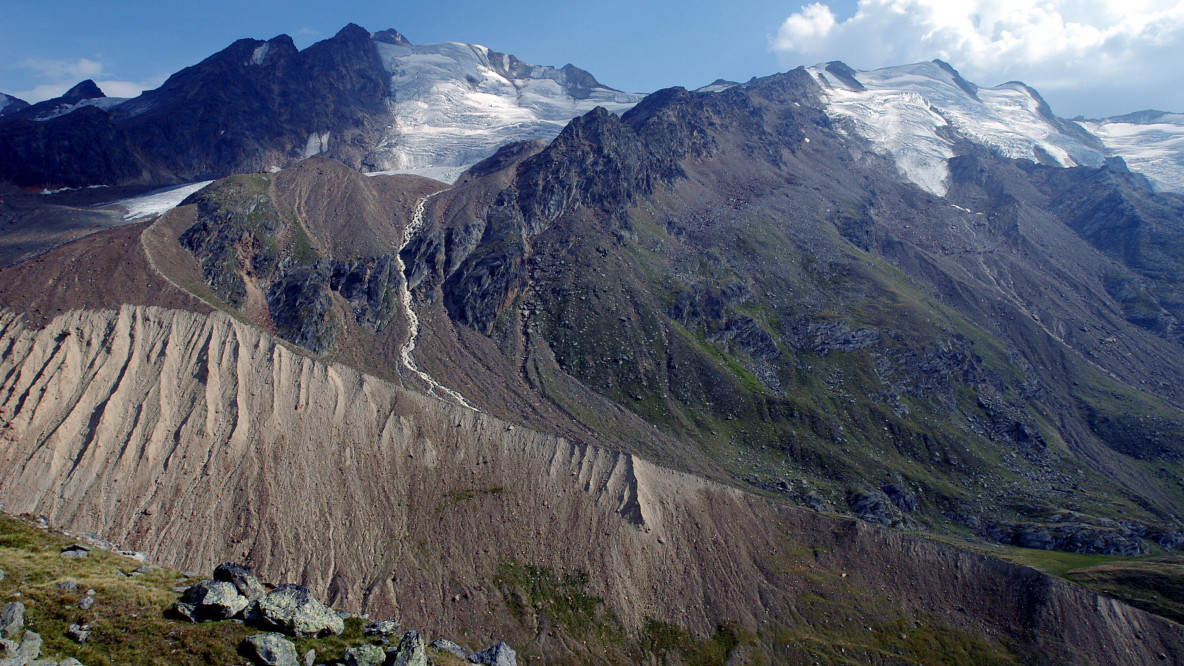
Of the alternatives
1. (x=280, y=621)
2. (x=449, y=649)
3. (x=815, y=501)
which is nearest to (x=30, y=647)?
(x=280, y=621)

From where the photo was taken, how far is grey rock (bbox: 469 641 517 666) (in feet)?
143

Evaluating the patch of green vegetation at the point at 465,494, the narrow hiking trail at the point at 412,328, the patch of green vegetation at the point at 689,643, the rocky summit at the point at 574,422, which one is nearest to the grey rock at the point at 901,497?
the rocky summit at the point at 574,422

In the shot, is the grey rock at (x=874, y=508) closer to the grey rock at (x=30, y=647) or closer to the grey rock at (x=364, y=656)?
the grey rock at (x=364, y=656)

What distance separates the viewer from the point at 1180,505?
108m

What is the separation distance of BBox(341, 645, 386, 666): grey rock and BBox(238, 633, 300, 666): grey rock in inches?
94.3

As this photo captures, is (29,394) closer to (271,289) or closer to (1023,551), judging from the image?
(271,289)

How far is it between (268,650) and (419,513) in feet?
105

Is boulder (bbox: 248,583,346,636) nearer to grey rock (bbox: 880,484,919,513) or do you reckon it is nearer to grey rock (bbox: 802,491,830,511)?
grey rock (bbox: 802,491,830,511)

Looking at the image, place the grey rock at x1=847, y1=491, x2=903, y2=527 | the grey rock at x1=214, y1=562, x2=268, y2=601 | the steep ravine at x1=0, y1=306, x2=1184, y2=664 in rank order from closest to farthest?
the grey rock at x1=214, y1=562, x2=268, y2=601
the steep ravine at x1=0, y1=306, x2=1184, y2=664
the grey rock at x1=847, y1=491, x2=903, y2=527

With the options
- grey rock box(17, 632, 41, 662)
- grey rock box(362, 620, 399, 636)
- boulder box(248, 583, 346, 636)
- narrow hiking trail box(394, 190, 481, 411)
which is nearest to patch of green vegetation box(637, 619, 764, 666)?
grey rock box(362, 620, 399, 636)

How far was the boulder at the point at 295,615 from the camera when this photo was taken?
111 feet

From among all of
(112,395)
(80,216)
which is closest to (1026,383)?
(112,395)

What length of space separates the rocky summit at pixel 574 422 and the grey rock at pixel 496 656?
0.33m

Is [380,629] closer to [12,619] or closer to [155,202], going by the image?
[12,619]
